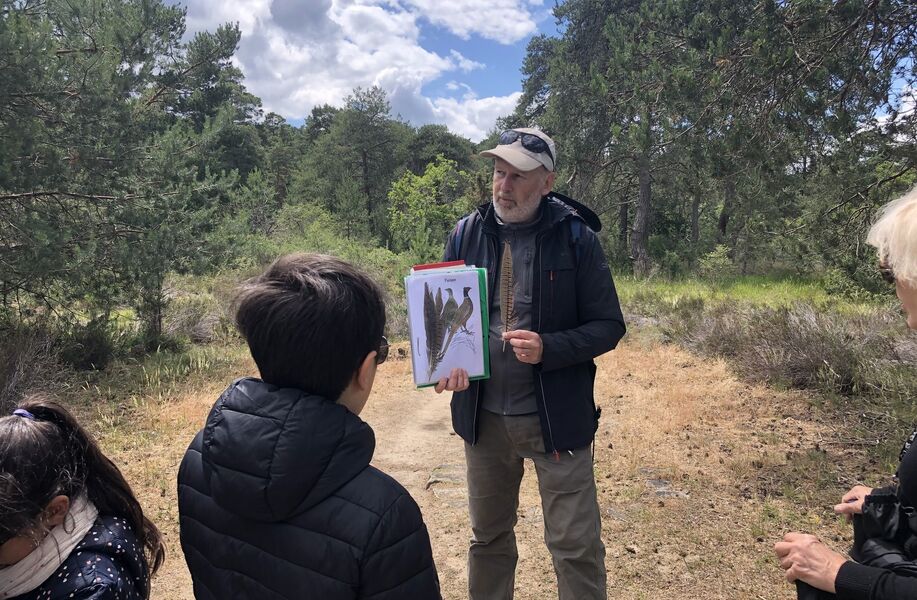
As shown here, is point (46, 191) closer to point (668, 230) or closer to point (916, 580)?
point (916, 580)

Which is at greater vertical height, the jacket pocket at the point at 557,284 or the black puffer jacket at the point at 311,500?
the jacket pocket at the point at 557,284

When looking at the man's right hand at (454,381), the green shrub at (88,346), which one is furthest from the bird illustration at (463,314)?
the green shrub at (88,346)

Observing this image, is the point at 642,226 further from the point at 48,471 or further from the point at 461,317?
the point at 48,471

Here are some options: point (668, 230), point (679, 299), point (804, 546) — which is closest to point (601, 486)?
point (804, 546)

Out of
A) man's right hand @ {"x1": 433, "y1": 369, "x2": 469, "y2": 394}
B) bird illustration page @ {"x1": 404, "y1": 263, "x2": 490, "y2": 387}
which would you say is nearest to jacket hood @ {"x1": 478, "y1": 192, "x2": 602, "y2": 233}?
bird illustration page @ {"x1": 404, "y1": 263, "x2": 490, "y2": 387}

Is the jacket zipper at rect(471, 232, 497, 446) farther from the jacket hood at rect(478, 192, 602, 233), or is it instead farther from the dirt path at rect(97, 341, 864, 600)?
the dirt path at rect(97, 341, 864, 600)

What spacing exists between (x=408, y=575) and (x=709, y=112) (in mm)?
5403

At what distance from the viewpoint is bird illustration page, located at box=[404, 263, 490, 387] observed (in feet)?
6.75

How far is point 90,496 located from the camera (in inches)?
53.7

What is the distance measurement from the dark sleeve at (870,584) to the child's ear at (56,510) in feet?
6.01

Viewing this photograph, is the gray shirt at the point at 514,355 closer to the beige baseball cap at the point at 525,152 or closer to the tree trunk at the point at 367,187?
the beige baseball cap at the point at 525,152

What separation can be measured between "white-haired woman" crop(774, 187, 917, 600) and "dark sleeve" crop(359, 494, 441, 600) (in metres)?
1.05

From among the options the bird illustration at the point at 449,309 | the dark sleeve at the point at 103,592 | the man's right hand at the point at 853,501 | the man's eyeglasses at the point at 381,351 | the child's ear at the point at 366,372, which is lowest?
the man's right hand at the point at 853,501

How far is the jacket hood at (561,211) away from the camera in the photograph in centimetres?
236
